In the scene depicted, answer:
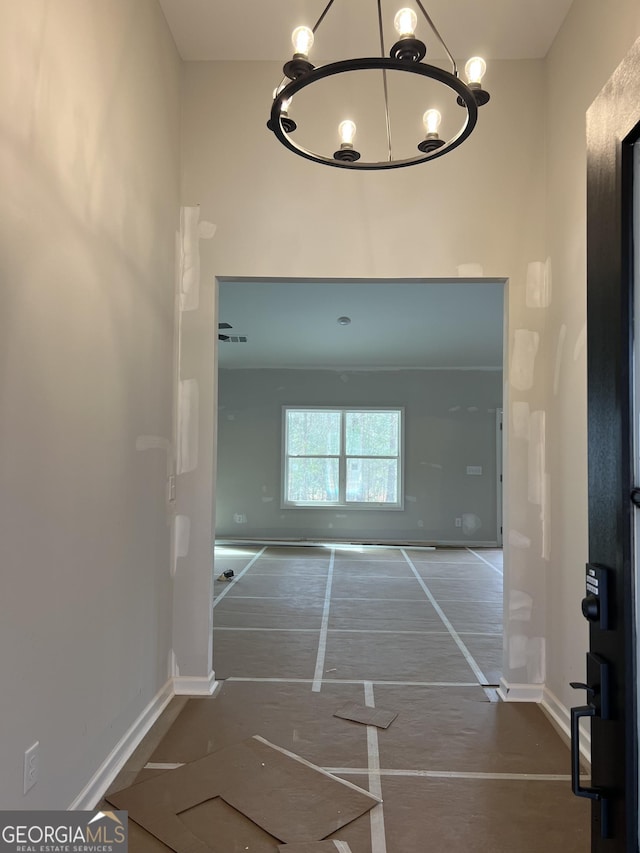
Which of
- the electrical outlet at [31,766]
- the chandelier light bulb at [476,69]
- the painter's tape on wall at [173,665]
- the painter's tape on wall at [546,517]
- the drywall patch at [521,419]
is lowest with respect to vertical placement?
the painter's tape on wall at [173,665]

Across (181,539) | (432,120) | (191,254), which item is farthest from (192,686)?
(432,120)

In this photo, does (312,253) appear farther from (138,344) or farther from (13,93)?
(13,93)

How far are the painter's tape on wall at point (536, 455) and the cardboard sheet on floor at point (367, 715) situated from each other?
1349 mm

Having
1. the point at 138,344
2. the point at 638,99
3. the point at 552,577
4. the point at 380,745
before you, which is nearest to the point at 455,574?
the point at 552,577

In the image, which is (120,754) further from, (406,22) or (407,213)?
(407,213)

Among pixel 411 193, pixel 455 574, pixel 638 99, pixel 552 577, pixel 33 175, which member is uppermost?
pixel 411 193

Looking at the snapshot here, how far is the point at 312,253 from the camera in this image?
3385mm

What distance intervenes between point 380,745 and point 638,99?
2.65 meters

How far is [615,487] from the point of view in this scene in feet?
3.90

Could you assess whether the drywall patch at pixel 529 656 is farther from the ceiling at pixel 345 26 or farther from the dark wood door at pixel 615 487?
the ceiling at pixel 345 26

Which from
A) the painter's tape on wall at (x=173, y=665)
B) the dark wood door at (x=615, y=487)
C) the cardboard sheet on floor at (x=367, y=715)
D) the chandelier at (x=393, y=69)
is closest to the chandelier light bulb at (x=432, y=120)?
the chandelier at (x=393, y=69)

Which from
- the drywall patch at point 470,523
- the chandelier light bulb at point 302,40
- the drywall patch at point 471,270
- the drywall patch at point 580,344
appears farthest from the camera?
the drywall patch at point 470,523

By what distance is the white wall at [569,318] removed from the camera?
8.88ft

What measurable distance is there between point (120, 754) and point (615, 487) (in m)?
2.29
